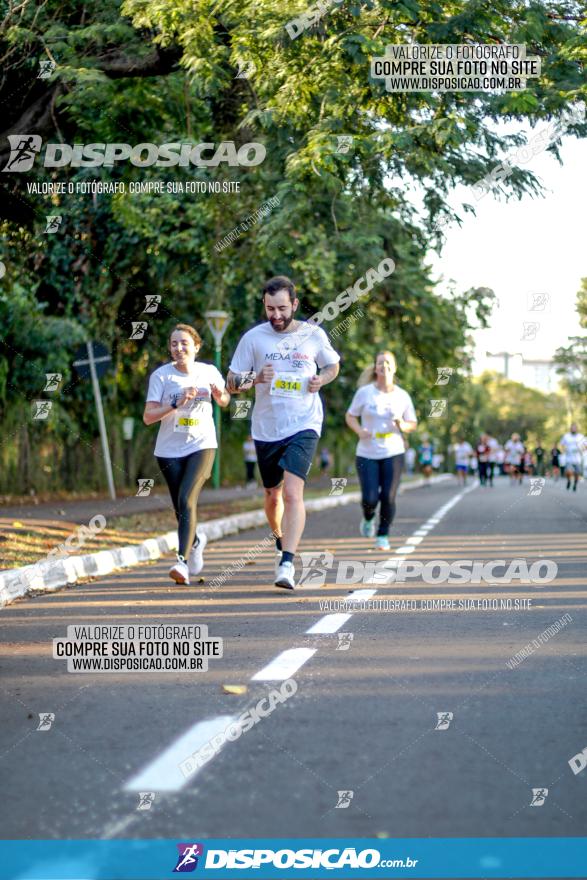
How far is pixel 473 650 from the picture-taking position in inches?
290

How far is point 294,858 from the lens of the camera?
12.6 feet

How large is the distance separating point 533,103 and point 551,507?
1364 centimetres

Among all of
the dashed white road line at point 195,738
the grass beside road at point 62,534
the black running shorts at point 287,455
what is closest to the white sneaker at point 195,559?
the black running shorts at point 287,455

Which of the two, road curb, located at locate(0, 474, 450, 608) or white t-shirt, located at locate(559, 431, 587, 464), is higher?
white t-shirt, located at locate(559, 431, 587, 464)

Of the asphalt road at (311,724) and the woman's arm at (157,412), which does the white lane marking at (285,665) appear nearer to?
the asphalt road at (311,724)

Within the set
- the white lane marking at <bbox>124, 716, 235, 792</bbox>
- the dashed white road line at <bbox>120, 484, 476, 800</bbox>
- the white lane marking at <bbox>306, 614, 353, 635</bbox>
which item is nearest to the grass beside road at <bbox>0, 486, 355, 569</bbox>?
the white lane marking at <bbox>306, 614, 353, 635</bbox>

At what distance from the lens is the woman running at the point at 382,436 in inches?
550

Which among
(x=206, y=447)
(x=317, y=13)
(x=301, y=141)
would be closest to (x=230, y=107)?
(x=301, y=141)

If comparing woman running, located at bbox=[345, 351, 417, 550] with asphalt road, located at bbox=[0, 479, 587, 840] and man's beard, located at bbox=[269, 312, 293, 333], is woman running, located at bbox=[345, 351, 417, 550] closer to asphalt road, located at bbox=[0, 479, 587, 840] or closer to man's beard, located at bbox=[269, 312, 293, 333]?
asphalt road, located at bbox=[0, 479, 587, 840]

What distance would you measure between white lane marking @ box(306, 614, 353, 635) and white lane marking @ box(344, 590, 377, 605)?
28.6 inches

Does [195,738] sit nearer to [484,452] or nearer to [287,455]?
[287,455]

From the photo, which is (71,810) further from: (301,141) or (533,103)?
(301,141)

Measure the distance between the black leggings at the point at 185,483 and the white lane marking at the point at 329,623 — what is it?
2272mm

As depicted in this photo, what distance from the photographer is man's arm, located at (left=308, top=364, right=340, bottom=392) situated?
32.7ft
